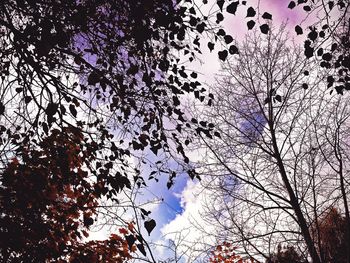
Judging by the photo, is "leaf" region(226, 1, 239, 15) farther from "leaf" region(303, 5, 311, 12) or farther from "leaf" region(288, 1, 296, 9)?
"leaf" region(303, 5, 311, 12)

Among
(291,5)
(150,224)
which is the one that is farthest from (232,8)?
(150,224)

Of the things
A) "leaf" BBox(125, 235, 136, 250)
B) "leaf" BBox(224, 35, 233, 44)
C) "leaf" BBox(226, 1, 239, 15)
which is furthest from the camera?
"leaf" BBox(224, 35, 233, 44)

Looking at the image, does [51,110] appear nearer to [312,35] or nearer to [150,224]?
[150,224]

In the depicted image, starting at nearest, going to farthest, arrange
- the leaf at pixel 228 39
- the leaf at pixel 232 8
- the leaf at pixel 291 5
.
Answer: the leaf at pixel 232 8 → the leaf at pixel 228 39 → the leaf at pixel 291 5

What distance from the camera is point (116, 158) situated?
431 cm

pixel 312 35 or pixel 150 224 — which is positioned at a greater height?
pixel 312 35

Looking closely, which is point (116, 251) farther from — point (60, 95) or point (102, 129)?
point (60, 95)

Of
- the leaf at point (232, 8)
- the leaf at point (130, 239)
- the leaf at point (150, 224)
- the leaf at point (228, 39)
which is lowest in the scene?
the leaf at point (130, 239)

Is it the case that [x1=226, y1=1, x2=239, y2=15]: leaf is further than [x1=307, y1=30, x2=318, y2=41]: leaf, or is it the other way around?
[x1=307, y1=30, x2=318, y2=41]: leaf

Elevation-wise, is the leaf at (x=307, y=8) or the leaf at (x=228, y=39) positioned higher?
the leaf at (x=307, y=8)

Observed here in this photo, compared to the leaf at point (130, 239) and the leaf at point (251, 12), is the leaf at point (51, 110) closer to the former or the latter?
the leaf at point (130, 239)

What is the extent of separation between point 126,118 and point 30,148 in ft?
5.10

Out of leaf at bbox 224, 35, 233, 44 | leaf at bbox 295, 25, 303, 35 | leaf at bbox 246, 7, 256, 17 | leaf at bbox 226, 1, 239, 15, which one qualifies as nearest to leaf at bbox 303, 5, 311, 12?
leaf at bbox 295, 25, 303, 35

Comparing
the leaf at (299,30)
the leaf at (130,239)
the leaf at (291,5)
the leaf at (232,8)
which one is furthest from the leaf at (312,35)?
the leaf at (130,239)
